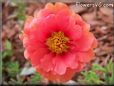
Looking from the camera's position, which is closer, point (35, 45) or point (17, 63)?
point (35, 45)

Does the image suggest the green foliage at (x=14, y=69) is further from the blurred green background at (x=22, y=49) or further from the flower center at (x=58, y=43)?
the flower center at (x=58, y=43)

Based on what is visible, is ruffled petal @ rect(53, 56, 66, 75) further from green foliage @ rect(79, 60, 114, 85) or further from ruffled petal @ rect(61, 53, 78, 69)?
green foliage @ rect(79, 60, 114, 85)

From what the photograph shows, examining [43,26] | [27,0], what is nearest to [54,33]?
[43,26]

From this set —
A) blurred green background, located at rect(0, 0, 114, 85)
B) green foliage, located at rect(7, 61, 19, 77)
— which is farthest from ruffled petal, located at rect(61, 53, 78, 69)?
green foliage, located at rect(7, 61, 19, 77)

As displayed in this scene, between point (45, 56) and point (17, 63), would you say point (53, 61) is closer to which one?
point (45, 56)

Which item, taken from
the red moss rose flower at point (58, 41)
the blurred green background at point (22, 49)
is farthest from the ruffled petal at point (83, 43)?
the blurred green background at point (22, 49)

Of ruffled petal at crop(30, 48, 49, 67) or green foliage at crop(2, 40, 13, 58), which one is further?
green foliage at crop(2, 40, 13, 58)

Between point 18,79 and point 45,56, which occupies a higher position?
point 45,56
